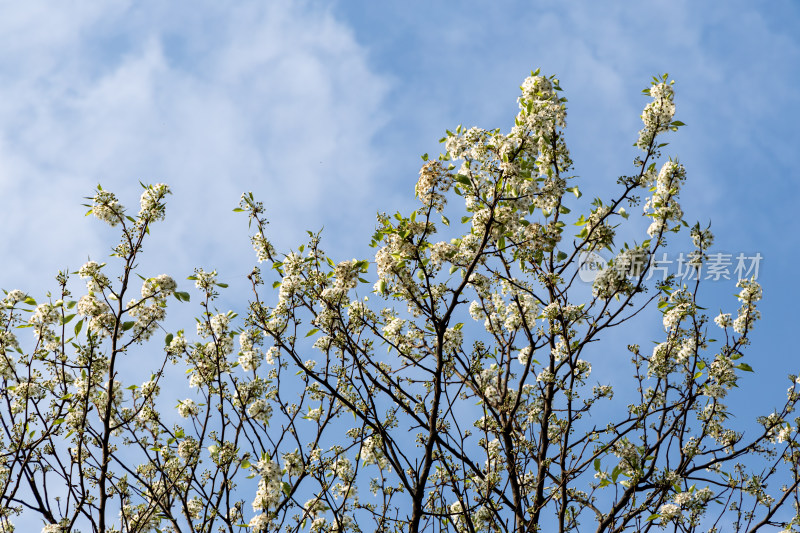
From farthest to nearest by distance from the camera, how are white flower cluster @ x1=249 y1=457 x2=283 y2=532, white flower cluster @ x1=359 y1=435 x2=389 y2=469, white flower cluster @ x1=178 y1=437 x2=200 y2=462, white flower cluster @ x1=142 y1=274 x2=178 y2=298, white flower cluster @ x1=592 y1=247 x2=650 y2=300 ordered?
white flower cluster @ x1=592 y1=247 x2=650 y2=300 < white flower cluster @ x1=359 y1=435 x2=389 y2=469 < white flower cluster @ x1=178 y1=437 x2=200 y2=462 < white flower cluster @ x1=142 y1=274 x2=178 y2=298 < white flower cluster @ x1=249 y1=457 x2=283 y2=532

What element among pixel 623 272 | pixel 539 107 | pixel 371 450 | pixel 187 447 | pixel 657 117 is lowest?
pixel 187 447

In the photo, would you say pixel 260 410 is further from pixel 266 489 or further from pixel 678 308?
pixel 678 308

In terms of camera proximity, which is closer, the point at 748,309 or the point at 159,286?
the point at 159,286

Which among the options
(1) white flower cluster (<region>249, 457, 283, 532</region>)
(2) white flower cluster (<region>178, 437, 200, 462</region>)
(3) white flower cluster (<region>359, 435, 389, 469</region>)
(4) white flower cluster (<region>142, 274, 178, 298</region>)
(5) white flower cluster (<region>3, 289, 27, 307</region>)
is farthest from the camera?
(3) white flower cluster (<region>359, 435, 389, 469</region>)

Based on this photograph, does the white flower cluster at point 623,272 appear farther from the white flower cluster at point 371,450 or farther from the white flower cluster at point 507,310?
the white flower cluster at point 371,450

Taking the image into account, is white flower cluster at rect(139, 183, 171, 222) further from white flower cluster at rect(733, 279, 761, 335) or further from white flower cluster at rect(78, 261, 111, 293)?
white flower cluster at rect(733, 279, 761, 335)

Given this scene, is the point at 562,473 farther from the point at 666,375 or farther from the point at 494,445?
the point at 666,375

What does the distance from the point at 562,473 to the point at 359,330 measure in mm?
2464

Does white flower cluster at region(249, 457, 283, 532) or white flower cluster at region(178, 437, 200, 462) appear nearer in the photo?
white flower cluster at region(249, 457, 283, 532)

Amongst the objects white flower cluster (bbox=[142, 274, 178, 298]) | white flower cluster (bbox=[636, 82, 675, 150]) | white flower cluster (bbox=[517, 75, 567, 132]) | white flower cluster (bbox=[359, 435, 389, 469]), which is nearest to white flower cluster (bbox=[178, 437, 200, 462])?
white flower cluster (bbox=[142, 274, 178, 298])

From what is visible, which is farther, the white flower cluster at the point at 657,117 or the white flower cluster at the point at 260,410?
the white flower cluster at the point at 657,117

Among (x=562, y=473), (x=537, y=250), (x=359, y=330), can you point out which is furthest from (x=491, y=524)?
(x=537, y=250)

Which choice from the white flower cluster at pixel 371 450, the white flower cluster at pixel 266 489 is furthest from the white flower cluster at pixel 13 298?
the white flower cluster at pixel 371 450

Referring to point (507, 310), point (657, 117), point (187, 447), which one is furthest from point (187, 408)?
point (657, 117)
